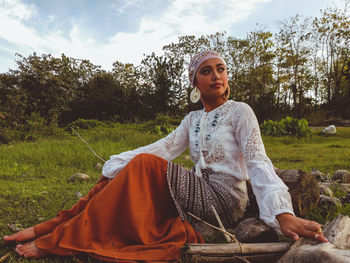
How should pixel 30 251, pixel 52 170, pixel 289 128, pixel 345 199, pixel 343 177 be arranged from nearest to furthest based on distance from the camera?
pixel 30 251
pixel 345 199
pixel 343 177
pixel 52 170
pixel 289 128

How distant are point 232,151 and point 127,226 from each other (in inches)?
35.3

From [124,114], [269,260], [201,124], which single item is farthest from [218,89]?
[124,114]

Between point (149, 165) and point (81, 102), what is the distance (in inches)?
627

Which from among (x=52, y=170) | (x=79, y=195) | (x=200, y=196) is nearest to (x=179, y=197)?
(x=200, y=196)

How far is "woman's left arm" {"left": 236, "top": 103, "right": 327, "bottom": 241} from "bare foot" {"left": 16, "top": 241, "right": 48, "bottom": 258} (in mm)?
1371

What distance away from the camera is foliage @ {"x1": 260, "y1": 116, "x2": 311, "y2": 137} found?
31.8ft

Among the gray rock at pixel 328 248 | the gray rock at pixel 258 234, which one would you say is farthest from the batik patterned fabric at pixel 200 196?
the gray rock at pixel 328 248

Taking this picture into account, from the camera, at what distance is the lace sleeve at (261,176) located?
4.71 ft

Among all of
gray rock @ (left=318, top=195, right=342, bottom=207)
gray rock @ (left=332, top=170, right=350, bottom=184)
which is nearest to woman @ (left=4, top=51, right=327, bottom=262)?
gray rock @ (left=318, top=195, right=342, bottom=207)

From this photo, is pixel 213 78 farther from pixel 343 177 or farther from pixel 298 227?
pixel 343 177

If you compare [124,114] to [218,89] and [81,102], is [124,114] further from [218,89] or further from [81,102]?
[218,89]

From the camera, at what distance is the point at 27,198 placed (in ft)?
9.47

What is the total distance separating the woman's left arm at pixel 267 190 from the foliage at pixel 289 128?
8.84m

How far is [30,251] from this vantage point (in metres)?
1.59
